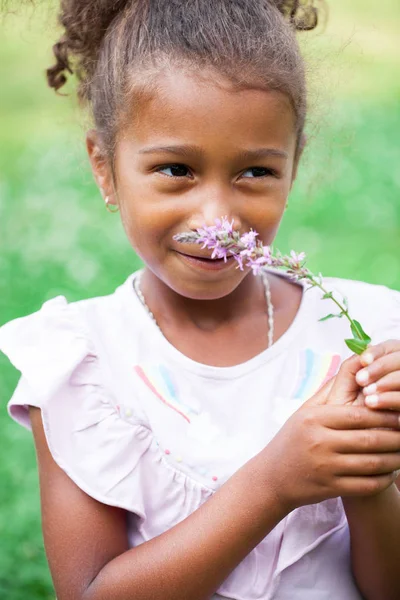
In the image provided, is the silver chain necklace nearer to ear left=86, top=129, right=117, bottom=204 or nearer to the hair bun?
ear left=86, top=129, right=117, bottom=204

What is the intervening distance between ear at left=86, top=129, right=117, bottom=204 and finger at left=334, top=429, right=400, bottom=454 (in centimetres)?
101

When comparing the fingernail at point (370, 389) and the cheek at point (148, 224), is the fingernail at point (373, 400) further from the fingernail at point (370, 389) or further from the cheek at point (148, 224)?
the cheek at point (148, 224)

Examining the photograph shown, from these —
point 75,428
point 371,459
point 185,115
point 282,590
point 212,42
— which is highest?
point 212,42

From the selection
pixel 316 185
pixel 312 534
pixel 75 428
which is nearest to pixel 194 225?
pixel 75 428

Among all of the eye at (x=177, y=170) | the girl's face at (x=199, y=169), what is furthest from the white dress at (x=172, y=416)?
the eye at (x=177, y=170)

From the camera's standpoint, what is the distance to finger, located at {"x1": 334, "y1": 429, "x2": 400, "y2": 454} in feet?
6.73

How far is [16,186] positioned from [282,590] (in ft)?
13.8

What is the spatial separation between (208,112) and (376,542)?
1.07 meters

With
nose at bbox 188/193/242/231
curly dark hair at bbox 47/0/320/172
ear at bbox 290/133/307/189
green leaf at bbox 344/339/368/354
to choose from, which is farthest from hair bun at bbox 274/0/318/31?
green leaf at bbox 344/339/368/354

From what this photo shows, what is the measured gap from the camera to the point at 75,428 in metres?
2.50

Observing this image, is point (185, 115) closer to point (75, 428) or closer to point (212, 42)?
point (212, 42)

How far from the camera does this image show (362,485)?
2.10 m

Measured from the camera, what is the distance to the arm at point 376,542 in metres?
2.33

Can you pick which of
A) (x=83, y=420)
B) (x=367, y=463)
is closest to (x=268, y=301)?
(x=83, y=420)
